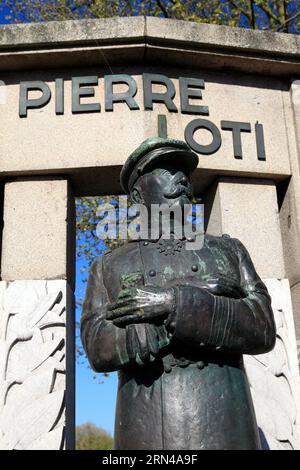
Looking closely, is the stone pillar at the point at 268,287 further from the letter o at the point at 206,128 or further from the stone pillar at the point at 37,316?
the stone pillar at the point at 37,316

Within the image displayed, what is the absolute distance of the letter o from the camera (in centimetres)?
511

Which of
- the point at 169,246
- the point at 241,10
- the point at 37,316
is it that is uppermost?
the point at 241,10

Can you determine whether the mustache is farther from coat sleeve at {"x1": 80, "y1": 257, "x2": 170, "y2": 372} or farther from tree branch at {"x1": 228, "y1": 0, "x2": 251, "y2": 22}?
tree branch at {"x1": 228, "y1": 0, "x2": 251, "y2": 22}

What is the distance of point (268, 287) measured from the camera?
4.83 meters

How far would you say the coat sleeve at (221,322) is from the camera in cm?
271

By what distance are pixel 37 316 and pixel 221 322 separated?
2.22 meters

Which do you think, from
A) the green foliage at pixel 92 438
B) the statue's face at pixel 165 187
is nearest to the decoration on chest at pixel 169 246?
the statue's face at pixel 165 187

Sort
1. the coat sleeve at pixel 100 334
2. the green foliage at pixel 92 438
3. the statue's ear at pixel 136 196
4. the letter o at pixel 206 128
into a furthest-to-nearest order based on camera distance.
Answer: the green foliage at pixel 92 438 → the letter o at pixel 206 128 → the statue's ear at pixel 136 196 → the coat sleeve at pixel 100 334

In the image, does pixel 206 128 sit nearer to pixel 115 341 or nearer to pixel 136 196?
pixel 136 196

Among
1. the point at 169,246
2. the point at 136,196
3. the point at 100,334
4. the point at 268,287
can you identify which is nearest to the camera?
the point at 100,334

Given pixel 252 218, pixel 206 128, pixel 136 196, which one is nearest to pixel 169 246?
pixel 136 196

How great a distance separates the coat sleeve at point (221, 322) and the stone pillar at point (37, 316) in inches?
79.7

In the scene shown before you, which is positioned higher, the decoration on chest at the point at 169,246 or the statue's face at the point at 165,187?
the statue's face at the point at 165,187
